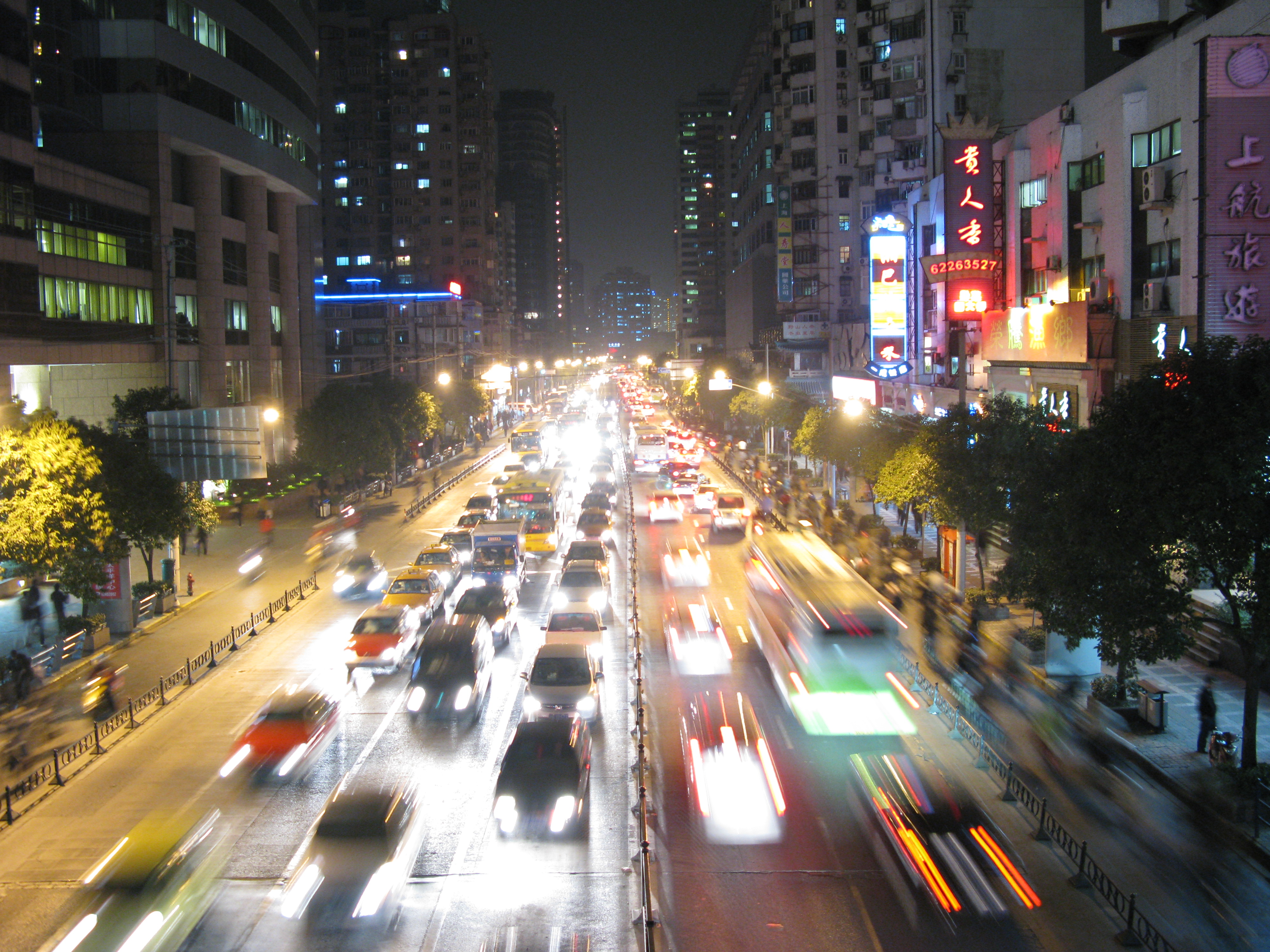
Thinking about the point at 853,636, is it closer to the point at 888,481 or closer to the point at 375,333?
the point at 888,481

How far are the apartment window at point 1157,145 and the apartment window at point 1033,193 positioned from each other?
18.3 ft

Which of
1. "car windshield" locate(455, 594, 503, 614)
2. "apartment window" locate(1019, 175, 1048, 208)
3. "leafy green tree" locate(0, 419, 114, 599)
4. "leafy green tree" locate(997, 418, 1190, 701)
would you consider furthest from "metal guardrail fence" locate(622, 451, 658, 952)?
"apartment window" locate(1019, 175, 1048, 208)

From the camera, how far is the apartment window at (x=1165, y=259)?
88.8ft

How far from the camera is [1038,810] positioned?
606 inches

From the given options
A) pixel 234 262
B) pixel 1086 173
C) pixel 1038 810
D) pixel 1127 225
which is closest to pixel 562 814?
pixel 1038 810

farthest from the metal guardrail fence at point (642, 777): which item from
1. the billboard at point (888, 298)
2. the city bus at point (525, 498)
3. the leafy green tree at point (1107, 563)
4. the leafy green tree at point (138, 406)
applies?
the billboard at point (888, 298)

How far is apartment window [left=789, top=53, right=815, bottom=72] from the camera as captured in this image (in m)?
83.3

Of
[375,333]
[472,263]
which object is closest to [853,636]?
[375,333]

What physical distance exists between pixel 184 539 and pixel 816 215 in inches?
2290

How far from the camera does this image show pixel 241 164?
179 feet

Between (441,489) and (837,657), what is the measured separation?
4265 centimetres

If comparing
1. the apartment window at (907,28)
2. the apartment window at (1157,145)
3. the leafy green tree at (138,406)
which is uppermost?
the apartment window at (907,28)

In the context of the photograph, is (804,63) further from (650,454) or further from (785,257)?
(650,454)

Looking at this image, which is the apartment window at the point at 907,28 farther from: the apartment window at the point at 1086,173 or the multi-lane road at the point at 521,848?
the multi-lane road at the point at 521,848
